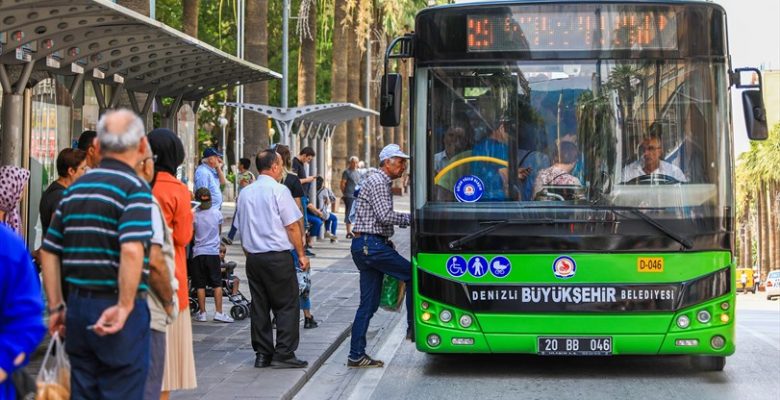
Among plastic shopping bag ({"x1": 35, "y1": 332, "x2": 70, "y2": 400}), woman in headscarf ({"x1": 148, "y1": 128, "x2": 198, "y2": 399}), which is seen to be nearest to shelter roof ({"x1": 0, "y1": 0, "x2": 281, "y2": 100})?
woman in headscarf ({"x1": 148, "y1": 128, "x2": 198, "y2": 399})

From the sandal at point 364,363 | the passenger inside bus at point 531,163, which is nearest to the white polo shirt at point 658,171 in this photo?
the passenger inside bus at point 531,163

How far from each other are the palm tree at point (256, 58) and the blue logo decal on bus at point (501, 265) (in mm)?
15282

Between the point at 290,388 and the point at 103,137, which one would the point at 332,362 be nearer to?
the point at 290,388

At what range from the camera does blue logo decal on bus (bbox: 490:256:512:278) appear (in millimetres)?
10180

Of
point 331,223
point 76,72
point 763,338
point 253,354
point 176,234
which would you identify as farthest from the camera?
point 331,223

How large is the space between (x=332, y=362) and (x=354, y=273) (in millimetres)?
9589

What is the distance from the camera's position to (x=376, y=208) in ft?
35.5

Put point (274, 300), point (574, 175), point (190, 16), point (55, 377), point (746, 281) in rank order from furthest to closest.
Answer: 1. point (746, 281)
2. point (190, 16)
3. point (274, 300)
4. point (574, 175)
5. point (55, 377)

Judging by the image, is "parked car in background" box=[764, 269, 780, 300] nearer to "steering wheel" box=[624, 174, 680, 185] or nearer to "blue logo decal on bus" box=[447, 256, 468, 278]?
"steering wheel" box=[624, 174, 680, 185]

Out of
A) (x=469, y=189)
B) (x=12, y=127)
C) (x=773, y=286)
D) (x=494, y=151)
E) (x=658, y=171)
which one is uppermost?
(x=12, y=127)

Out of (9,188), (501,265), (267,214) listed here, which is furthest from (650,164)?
(9,188)

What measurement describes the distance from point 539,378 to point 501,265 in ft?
3.61

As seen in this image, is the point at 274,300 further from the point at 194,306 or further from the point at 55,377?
the point at 55,377

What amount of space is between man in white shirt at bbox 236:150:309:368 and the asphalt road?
42 cm
